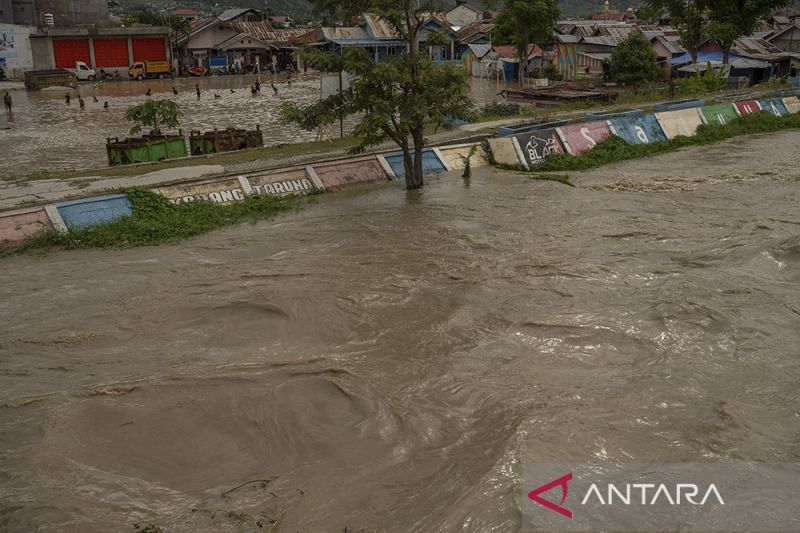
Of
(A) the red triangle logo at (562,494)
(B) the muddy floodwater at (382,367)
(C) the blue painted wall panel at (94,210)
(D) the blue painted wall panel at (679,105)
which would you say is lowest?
(A) the red triangle logo at (562,494)

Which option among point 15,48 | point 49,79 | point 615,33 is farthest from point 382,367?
point 15,48

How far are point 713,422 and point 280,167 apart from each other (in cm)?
1399

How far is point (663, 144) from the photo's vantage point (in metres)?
25.0

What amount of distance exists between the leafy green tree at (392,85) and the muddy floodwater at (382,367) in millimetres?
2974

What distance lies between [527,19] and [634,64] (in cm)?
1078

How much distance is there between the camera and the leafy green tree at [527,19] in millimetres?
46156

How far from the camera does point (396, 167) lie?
68.4 ft

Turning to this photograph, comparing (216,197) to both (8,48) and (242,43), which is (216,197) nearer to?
(8,48)

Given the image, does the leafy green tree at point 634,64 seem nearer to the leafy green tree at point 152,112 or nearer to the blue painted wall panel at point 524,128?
the blue painted wall panel at point 524,128

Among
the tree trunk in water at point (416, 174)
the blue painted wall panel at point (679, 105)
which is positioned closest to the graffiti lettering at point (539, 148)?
the tree trunk in water at point (416, 174)

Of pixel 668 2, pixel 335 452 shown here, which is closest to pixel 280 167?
pixel 335 452

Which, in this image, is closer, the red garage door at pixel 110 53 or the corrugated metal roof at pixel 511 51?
the corrugated metal roof at pixel 511 51

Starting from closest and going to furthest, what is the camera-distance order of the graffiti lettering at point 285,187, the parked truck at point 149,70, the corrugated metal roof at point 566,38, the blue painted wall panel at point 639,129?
the graffiti lettering at point 285,187 → the blue painted wall panel at point 639,129 → the corrugated metal roof at point 566,38 → the parked truck at point 149,70

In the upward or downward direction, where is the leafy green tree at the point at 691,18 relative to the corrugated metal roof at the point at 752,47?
upward
